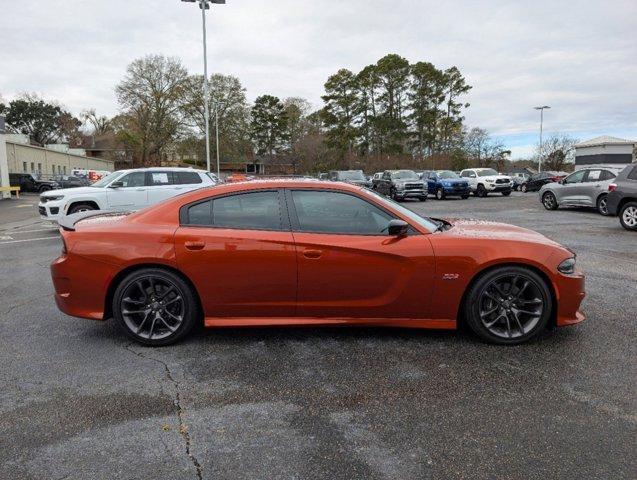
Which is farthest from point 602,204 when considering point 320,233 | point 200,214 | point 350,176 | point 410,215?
point 200,214

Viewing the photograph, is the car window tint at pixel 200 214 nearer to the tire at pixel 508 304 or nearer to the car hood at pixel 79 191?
the tire at pixel 508 304

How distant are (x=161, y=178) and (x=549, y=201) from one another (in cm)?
1496

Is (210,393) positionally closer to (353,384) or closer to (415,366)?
(353,384)

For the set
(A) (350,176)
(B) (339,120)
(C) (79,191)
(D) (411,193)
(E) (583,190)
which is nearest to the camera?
(C) (79,191)

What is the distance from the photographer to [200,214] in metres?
4.16

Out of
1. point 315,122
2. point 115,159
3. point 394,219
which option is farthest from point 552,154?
point 394,219

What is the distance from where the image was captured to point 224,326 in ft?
13.4

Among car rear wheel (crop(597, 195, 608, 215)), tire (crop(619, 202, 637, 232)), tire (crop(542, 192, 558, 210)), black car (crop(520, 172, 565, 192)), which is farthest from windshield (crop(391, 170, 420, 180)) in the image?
tire (crop(619, 202, 637, 232))

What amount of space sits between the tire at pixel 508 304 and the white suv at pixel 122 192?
9.10m

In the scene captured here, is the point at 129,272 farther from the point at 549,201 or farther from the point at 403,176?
the point at 403,176

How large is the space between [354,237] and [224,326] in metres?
1.39

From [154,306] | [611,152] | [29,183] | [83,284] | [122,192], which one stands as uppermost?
[611,152]

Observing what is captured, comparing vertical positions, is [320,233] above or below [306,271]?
above

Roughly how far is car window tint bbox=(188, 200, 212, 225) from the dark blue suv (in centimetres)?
2423
